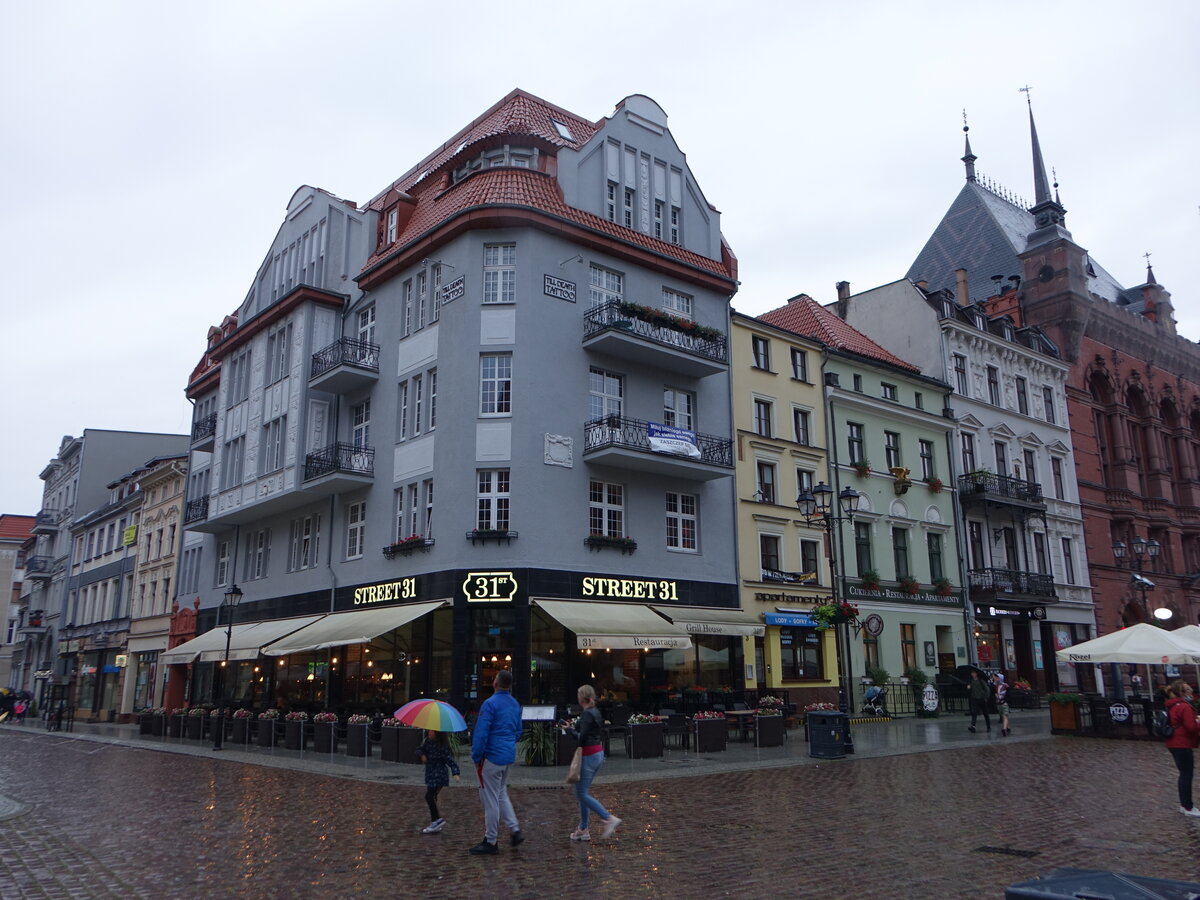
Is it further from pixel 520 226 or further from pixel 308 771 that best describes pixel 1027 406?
pixel 308 771

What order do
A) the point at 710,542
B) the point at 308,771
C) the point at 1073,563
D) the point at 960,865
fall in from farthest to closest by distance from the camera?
the point at 1073,563 < the point at 710,542 < the point at 308,771 < the point at 960,865

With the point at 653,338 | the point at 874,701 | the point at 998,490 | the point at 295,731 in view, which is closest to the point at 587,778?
the point at 295,731

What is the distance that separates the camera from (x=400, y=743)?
20.2 meters

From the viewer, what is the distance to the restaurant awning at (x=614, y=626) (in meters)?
23.5

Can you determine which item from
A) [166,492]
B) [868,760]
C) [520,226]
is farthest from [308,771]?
[166,492]

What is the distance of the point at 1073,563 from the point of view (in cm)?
4350

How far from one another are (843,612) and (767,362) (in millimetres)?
12726

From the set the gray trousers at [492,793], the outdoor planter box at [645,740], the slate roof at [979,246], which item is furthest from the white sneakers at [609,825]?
the slate roof at [979,246]

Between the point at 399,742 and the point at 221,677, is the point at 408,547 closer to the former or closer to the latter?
the point at 399,742

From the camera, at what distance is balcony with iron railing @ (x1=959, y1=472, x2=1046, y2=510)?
38.8 metres

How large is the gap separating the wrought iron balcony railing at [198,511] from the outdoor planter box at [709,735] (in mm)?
23848

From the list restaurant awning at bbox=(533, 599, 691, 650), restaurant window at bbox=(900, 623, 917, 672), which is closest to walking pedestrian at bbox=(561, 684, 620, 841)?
restaurant awning at bbox=(533, 599, 691, 650)

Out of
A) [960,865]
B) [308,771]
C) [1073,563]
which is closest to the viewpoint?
[960,865]

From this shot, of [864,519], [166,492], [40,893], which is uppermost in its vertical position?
[166,492]
